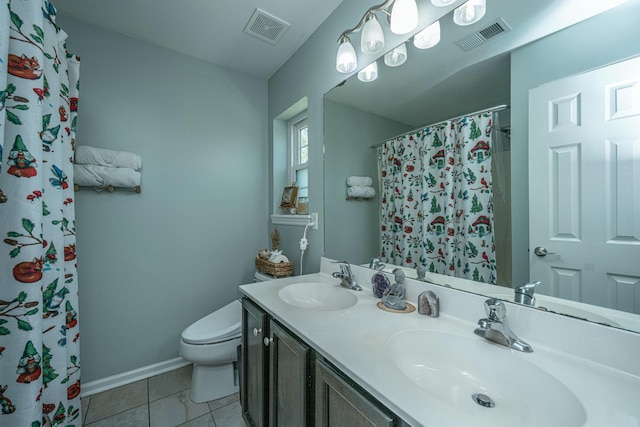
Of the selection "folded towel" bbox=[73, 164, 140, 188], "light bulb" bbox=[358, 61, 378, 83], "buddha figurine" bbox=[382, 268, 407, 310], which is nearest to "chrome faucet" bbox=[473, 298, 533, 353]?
"buddha figurine" bbox=[382, 268, 407, 310]

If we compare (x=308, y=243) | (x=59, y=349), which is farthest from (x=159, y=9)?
(x=59, y=349)

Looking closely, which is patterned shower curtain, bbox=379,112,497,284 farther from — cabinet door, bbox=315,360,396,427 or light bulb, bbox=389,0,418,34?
cabinet door, bbox=315,360,396,427

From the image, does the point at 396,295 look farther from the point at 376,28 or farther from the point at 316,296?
the point at 376,28

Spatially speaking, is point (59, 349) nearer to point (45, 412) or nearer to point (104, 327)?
point (45, 412)

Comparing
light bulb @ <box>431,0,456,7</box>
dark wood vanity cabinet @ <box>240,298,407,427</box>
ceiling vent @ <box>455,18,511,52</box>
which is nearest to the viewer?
dark wood vanity cabinet @ <box>240,298,407,427</box>

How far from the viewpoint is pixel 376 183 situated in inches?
51.9

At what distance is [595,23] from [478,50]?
0.30 metres

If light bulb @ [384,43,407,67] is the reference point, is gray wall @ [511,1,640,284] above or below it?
below

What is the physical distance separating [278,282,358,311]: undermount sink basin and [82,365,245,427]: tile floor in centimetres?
79

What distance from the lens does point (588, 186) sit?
661 millimetres

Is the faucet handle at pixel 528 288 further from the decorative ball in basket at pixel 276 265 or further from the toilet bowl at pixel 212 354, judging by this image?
the toilet bowl at pixel 212 354

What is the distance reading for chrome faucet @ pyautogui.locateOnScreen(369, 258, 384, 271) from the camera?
1.27m

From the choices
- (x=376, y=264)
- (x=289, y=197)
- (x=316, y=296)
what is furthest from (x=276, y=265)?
(x=376, y=264)

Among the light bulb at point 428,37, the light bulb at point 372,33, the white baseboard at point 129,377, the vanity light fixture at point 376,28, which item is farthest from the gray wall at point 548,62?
the white baseboard at point 129,377
